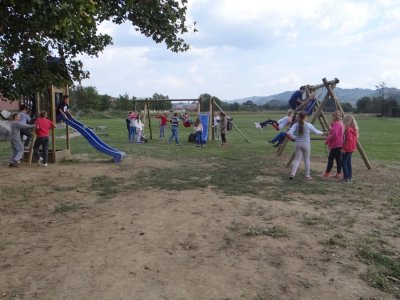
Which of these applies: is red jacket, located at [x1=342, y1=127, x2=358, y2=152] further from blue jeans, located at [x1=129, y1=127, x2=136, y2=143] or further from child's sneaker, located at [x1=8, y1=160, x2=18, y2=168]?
blue jeans, located at [x1=129, y1=127, x2=136, y2=143]

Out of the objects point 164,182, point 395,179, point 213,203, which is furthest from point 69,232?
point 395,179

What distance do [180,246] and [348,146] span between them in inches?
239

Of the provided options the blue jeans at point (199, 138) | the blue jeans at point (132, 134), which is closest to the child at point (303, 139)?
the blue jeans at point (199, 138)

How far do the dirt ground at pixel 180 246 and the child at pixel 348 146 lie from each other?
7.09 feet

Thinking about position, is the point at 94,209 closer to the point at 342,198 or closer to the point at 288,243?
the point at 288,243

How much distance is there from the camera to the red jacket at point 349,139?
9.76 m

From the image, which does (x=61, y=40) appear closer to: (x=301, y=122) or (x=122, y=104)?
(x=301, y=122)

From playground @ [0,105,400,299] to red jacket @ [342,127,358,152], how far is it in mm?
805

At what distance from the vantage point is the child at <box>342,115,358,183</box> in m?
9.71

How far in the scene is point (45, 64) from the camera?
32.0ft

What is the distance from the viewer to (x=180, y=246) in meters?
5.08

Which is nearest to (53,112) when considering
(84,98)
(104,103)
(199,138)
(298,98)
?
(298,98)

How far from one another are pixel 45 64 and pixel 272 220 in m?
6.57

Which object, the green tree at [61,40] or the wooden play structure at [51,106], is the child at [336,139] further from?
the wooden play structure at [51,106]
